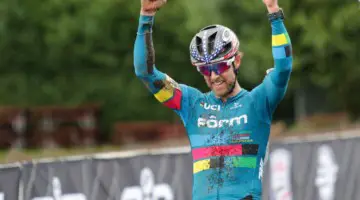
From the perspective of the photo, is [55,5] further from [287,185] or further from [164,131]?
[287,185]

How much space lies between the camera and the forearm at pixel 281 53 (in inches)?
222

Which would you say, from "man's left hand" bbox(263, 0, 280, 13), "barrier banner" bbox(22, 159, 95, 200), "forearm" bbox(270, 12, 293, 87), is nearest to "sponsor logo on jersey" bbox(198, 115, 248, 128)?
"forearm" bbox(270, 12, 293, 87)

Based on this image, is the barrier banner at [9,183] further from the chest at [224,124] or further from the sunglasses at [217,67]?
the sunglasses at [217,67]

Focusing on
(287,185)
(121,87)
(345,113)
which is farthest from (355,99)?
(287,185)

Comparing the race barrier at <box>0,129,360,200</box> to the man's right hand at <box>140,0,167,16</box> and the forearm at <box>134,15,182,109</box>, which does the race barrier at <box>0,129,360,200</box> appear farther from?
the man's right hand at <box>140,0,167,16</box>

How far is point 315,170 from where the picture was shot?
518 inches

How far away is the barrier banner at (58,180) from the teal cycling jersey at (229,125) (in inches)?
164

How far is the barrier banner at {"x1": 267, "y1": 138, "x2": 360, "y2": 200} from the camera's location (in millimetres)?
12836

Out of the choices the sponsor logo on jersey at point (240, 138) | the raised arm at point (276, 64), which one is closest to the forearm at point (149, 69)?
the sponsor logo on jersey at point (240, 138)

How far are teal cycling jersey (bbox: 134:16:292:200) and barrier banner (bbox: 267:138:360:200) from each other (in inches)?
267

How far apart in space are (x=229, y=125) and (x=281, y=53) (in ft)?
2.08

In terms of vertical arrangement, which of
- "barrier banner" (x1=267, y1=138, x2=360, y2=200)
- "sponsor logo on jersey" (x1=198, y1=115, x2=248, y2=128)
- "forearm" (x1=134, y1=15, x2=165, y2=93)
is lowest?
"barrier banner" (x1=267, y1=138, x2=360, y2=200)

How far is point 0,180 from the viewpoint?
9344 mm

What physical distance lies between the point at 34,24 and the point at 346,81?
1288 cm
